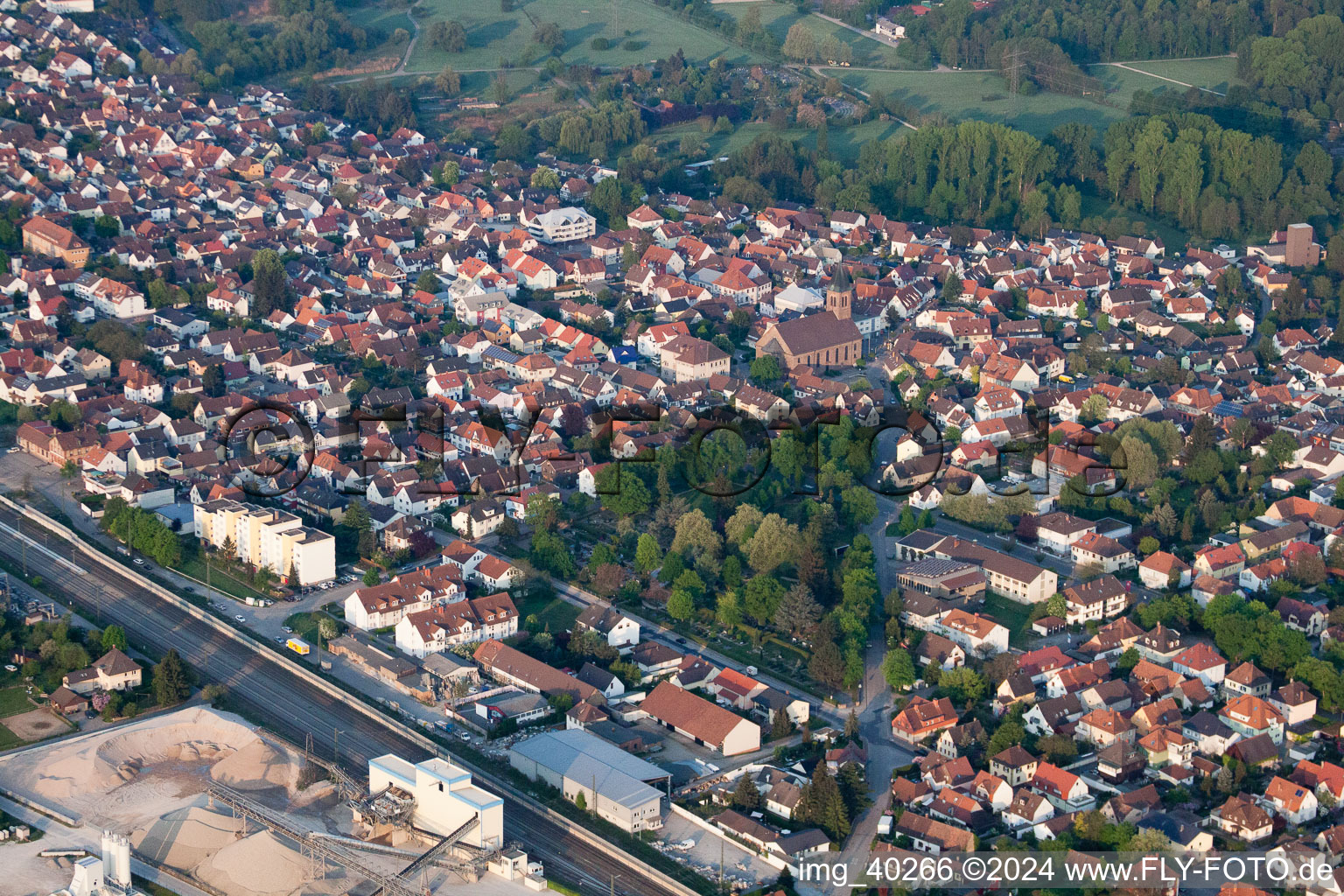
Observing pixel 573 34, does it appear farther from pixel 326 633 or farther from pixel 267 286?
pixel 326 633

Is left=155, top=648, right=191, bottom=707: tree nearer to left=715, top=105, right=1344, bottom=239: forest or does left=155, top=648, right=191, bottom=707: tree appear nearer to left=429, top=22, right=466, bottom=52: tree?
left=715, top=105, right=1344, bottom=239: forest

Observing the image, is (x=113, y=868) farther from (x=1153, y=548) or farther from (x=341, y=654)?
(x=1153, y=548)

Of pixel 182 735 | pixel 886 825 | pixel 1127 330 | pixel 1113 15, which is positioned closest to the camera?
pixel 886 825

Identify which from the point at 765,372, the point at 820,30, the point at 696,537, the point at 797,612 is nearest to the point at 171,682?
the point at 696,537

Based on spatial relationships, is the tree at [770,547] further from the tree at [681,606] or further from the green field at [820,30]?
the green field at [820,30]

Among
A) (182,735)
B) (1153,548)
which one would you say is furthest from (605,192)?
(182,735)

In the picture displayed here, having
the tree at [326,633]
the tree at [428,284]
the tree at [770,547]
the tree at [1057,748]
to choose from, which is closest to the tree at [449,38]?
the tree at [428,284]

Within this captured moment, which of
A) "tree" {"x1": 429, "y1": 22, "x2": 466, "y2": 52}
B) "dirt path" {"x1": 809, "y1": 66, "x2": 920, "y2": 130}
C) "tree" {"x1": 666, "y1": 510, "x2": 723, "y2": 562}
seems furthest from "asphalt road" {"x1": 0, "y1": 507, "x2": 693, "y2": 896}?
"tree" {"x1": 429, "y1": 22, "x2": 466, "y2": 52}
